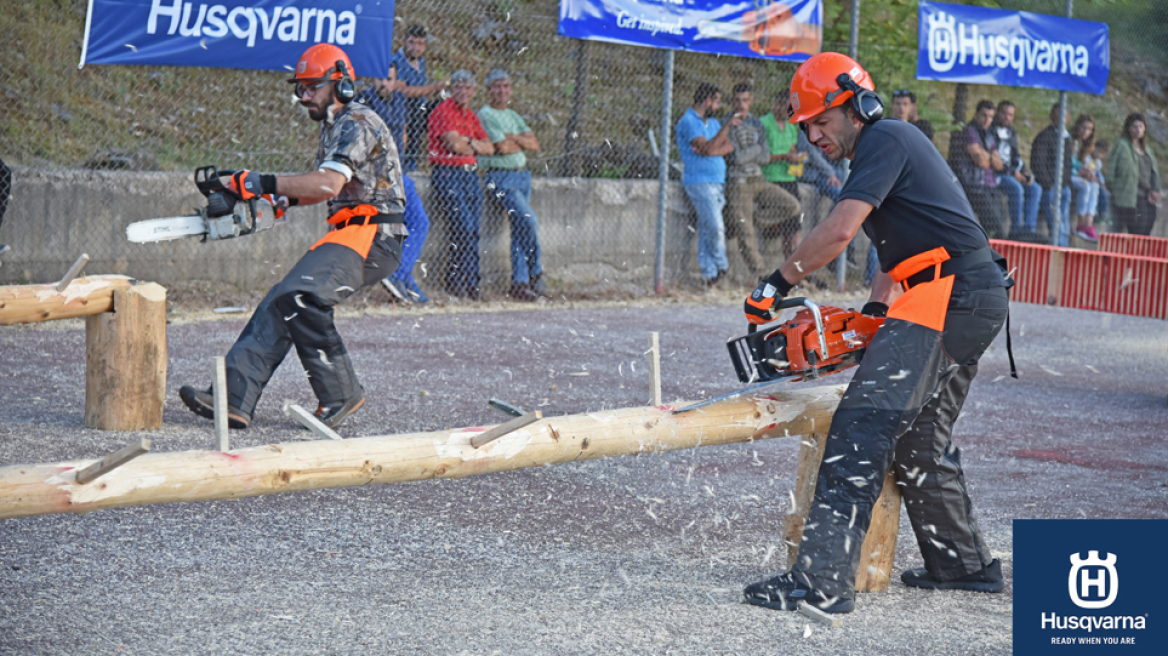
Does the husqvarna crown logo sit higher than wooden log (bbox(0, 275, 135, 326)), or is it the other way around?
wooden log (bbox(0, 275, 135, 326))

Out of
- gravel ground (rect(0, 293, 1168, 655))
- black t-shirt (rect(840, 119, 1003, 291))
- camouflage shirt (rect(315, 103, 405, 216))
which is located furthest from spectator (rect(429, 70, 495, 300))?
black t-shirt (rect(840, 119, 1003, 291))

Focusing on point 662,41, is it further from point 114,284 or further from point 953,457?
point 953,457

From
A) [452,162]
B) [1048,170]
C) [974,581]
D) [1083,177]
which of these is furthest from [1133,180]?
[974,581]

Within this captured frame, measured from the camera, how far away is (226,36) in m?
10.4

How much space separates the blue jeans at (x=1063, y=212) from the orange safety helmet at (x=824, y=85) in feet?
39.6

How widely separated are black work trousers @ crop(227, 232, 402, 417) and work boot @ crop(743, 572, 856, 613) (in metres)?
3.11

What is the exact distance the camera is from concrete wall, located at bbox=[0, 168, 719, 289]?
33.6 ft

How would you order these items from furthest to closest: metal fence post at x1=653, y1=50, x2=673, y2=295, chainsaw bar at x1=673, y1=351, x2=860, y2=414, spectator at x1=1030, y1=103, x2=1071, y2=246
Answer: spectator at x1=1030, y1=103, x2=1071, y2=246, metal fence post at x1=653, y1=50, x2=673, y2=295, chainsaw bar at x1=673, y1=351, x2=860, y2=414

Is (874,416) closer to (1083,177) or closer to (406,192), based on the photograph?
(406,192)

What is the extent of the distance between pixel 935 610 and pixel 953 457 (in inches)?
21.6

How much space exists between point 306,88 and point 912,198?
3637 mm

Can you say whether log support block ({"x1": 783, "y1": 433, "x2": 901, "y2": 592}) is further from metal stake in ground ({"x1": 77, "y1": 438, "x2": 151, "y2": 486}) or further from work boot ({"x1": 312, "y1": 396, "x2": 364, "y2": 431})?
work boot ({"x1": 312, "y1": 396, "x2": 364, "y2": 431})

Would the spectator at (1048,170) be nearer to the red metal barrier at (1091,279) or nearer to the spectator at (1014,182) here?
the spectator at (1014,182)

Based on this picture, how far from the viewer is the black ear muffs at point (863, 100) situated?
4.06 meters
